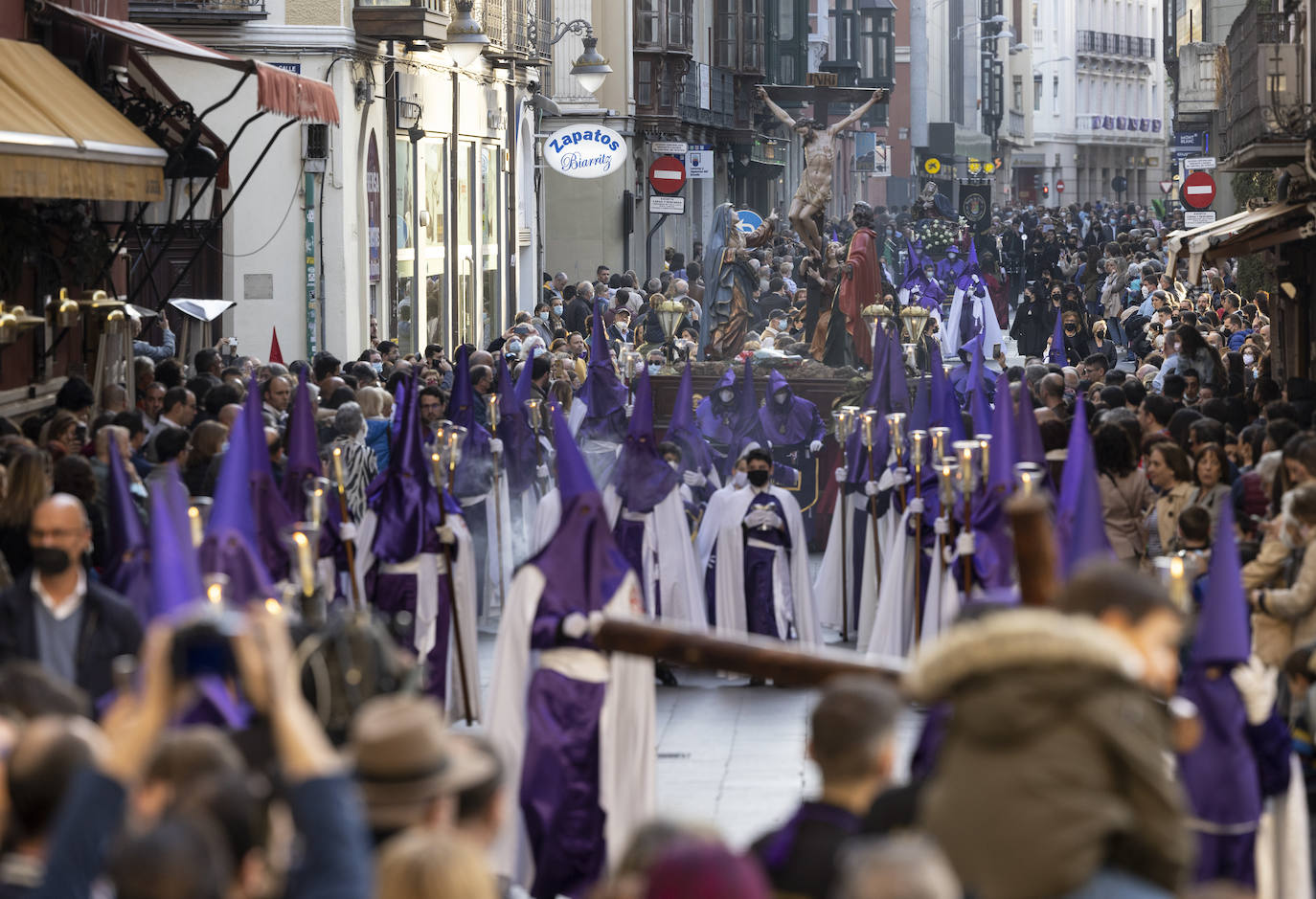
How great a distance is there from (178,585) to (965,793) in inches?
117

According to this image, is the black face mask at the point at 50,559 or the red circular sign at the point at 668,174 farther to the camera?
the red circular sign at the point at 668,174

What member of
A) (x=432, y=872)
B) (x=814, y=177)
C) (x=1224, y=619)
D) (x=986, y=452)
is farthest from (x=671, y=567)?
(x=814, y=177)

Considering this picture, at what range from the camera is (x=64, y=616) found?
23.7 feet

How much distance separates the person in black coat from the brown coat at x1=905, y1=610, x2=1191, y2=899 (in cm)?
2324

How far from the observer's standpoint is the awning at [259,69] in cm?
1423

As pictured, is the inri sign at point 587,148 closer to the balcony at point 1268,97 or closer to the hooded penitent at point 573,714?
the balcony at point 1268,97

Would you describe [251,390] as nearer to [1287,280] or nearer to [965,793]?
[965,793]

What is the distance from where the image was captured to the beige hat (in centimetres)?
431

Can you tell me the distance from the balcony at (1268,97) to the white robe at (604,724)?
312 inches

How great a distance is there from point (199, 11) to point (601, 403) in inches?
299

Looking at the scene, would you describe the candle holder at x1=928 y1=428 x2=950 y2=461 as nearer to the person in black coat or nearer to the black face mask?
the black face mask

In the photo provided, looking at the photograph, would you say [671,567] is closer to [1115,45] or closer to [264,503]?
[264,503]

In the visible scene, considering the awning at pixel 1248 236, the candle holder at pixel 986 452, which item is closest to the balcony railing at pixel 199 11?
the awning at pixel 1248 236

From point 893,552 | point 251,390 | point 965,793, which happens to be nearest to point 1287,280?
point 893,552
